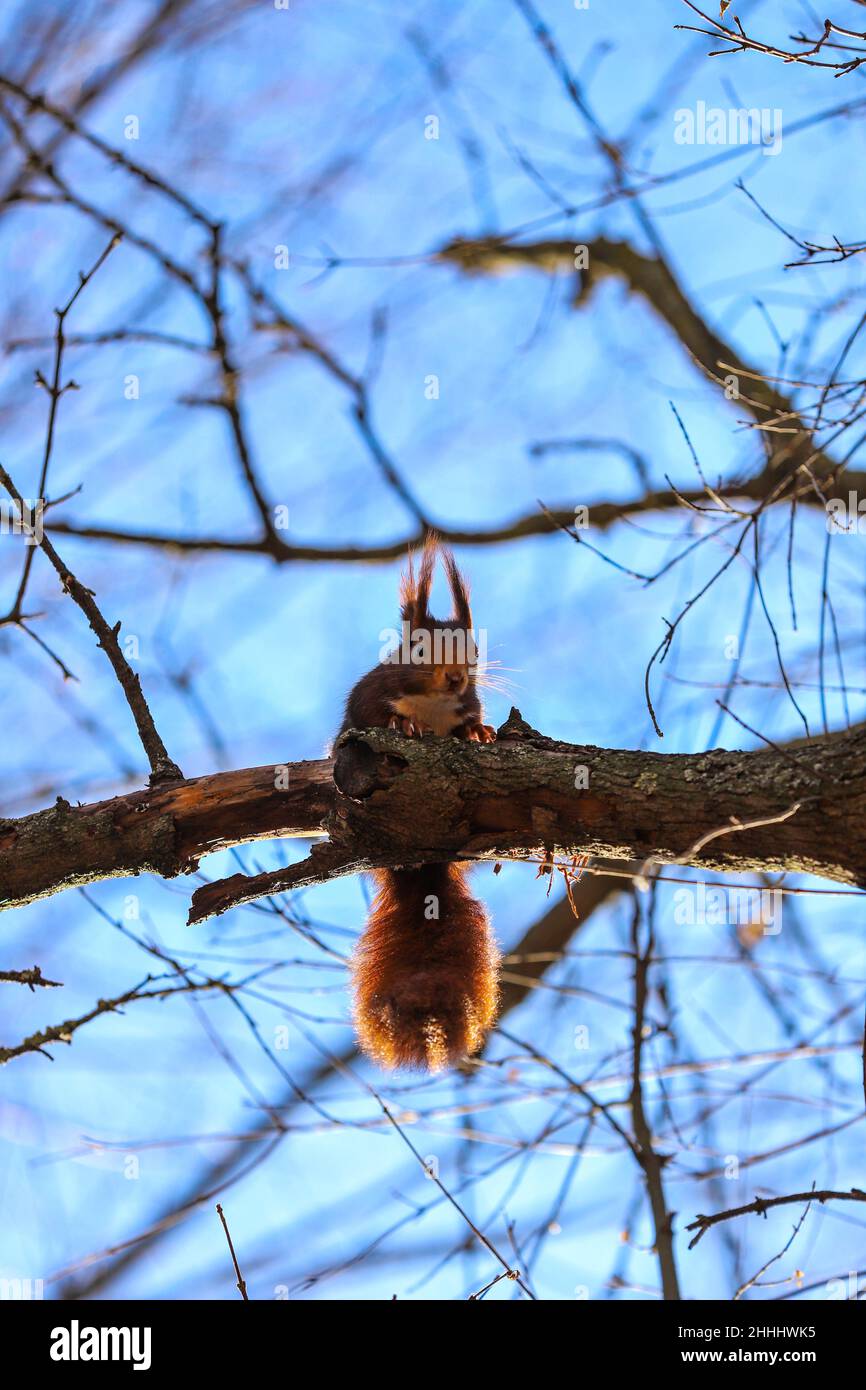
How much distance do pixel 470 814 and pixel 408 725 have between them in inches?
16.8

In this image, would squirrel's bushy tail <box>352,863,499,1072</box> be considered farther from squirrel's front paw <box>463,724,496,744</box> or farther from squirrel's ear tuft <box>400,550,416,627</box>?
squirrel's ear tuft <box>400,550,416,627</box>

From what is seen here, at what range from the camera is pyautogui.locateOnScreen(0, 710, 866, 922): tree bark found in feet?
7.40

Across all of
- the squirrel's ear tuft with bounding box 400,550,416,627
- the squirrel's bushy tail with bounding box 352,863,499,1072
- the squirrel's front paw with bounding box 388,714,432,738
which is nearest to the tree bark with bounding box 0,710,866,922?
the squirrel's front paw with bounding box 388,714,432,738

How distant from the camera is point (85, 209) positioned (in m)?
3.93

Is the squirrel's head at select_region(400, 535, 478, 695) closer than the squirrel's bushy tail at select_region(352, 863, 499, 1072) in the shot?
No

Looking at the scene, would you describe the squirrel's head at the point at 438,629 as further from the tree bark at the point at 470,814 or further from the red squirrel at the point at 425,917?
the tree bark at the point at 470,814

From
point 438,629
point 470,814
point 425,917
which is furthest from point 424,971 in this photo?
point 438,629

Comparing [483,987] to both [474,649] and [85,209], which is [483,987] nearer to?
[474,649]

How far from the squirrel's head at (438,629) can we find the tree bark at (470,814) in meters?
0.25

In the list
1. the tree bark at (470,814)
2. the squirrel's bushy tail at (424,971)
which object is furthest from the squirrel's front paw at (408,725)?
the squirrel's bushy tail at (424,971)

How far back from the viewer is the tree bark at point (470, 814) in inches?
88.8

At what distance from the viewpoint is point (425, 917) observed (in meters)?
2.98

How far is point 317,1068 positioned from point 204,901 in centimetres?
269
